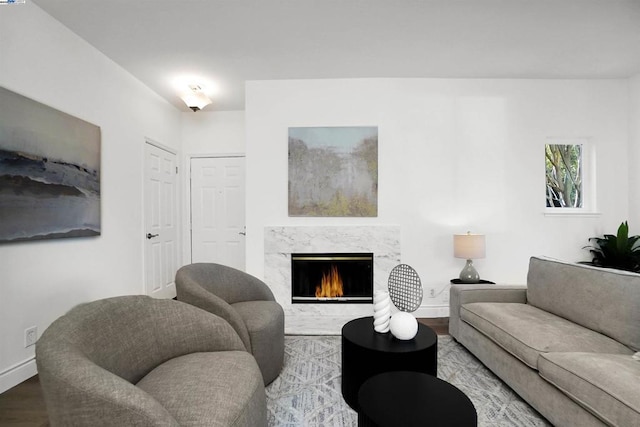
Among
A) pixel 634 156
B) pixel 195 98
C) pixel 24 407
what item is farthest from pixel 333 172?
pixel 634 156

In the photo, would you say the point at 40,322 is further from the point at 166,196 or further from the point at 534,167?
the point at 534,167

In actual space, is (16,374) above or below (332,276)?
below

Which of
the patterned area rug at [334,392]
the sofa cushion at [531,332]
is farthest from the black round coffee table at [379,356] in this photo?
the sofa cushion at [531,332]

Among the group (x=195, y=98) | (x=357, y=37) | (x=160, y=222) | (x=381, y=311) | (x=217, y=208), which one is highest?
(x=357, y=37)

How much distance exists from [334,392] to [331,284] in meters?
1.61

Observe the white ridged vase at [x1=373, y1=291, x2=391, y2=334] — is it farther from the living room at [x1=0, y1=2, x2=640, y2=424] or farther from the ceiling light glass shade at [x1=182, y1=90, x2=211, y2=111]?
the ceiling light glass shade at [x1=182, y1=90, x2=211, y2=111]

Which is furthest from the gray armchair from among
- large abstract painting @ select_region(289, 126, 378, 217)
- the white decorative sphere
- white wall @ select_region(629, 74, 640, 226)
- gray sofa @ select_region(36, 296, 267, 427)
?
white wall @ select_region(629, 74, 640, 226)

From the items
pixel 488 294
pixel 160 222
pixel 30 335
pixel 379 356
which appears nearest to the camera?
pixel 379 356

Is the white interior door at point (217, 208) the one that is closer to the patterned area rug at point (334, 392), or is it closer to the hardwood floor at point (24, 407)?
the patterned area rug at point (334, 392)

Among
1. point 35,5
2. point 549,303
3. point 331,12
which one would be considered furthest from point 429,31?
point 35,5

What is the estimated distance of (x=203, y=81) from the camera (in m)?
3.71

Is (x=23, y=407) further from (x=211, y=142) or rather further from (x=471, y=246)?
(x=471, y=246)

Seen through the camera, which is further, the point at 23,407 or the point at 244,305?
the point at 244,305

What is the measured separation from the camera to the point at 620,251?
3443mm
